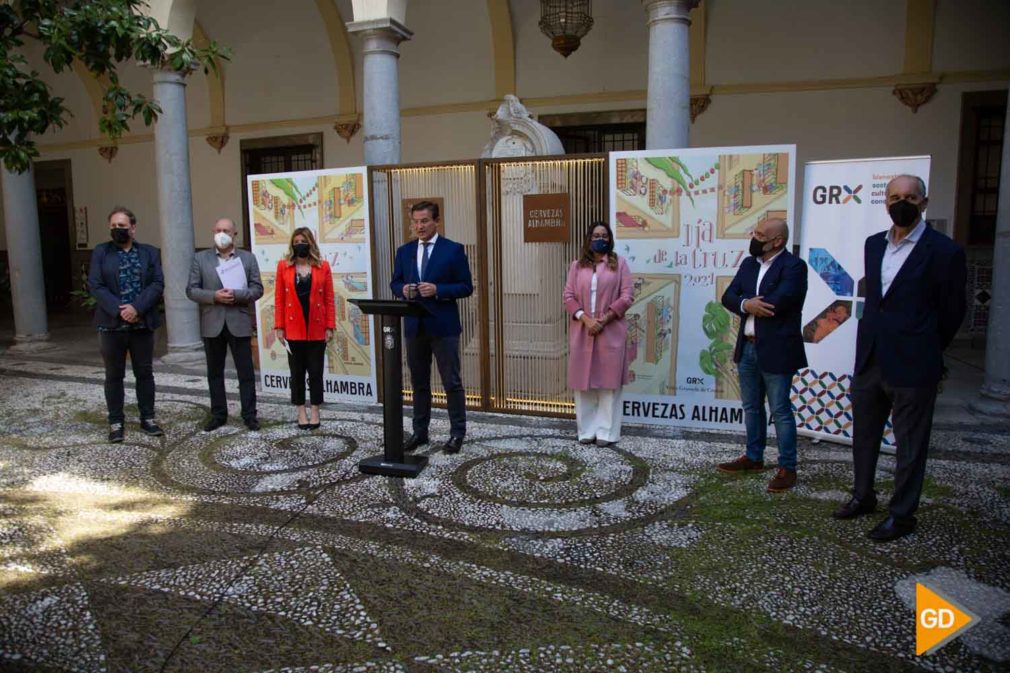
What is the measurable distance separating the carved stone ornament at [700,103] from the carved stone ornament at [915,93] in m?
2.58

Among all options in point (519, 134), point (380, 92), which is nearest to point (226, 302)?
point (380, 92)

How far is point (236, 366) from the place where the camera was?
19.7 feet

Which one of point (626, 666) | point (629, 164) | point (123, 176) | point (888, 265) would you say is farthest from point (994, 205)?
point (123, 176)

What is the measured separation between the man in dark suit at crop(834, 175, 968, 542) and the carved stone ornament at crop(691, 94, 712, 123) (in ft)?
26.7

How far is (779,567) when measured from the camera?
11.4 ft

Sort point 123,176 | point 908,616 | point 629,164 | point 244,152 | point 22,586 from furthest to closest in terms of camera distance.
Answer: point 123,176, point 244,152, point 629,164, point 22,586, point 908,616

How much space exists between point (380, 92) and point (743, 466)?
537cm

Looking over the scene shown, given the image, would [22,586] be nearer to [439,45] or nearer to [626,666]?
[626,666]

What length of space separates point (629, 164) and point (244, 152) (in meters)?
10.8

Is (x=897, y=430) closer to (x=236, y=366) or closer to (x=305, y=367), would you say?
(x=305, y=367)

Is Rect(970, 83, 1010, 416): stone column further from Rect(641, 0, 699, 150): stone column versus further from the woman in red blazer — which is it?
the woman in red blazer

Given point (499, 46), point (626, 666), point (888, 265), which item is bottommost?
point (626, 666)

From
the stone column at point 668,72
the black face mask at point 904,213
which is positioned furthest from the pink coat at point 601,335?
the stone column at point 668,72

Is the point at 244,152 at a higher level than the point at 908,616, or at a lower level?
higher
